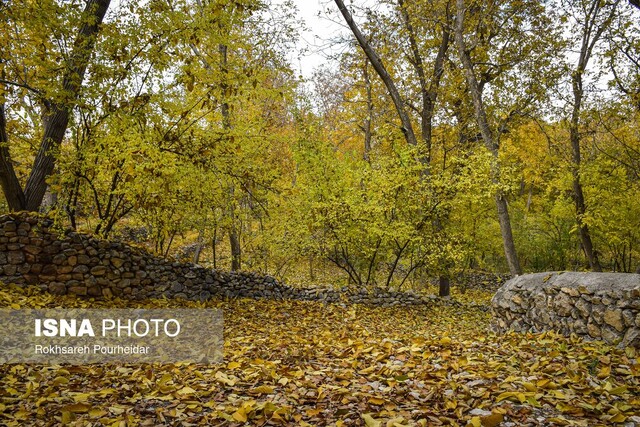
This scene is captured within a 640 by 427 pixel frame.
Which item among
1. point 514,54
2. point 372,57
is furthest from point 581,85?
point 372,57

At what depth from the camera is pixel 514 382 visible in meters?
3.19

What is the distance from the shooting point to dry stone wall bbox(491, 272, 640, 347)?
442 cm

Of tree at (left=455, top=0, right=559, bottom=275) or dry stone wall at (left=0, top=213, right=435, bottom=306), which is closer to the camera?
dry stone wall at (left=0, top=213, right=435, bottom=306)

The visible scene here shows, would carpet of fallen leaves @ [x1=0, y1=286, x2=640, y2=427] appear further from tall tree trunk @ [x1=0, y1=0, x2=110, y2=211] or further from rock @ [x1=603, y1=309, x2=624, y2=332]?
tall tree trunk @ [x1=0, y1=0, x2=110, y2=211]

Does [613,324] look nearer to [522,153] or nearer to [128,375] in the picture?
[128,375]

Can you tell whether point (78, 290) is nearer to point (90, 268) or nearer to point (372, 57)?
point (90, 268)

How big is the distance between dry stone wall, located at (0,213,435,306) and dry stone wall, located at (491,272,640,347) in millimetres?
5662

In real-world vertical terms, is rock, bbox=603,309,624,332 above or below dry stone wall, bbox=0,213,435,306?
below

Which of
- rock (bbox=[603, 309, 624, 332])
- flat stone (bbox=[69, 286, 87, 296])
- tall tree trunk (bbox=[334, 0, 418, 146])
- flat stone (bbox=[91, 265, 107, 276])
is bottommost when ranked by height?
rock (bbox=[603, 309, 624, 332])

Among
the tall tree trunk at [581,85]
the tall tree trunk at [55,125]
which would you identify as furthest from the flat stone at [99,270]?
the tall tree trunk at [581,85]

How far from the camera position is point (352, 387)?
10.6 ft

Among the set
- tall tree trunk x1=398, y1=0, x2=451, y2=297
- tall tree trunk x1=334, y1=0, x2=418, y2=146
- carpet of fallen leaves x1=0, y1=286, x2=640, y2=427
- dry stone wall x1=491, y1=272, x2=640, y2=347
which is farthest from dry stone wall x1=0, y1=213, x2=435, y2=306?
tall tree trunk x1=398, y1=0, x2=451, y2=297

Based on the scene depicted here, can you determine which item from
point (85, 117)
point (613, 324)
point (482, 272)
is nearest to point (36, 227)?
point (85, 117)

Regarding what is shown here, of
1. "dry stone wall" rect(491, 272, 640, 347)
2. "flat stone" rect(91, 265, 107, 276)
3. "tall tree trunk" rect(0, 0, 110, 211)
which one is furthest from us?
"flat stone" rect(91, 265, 107, 276)
